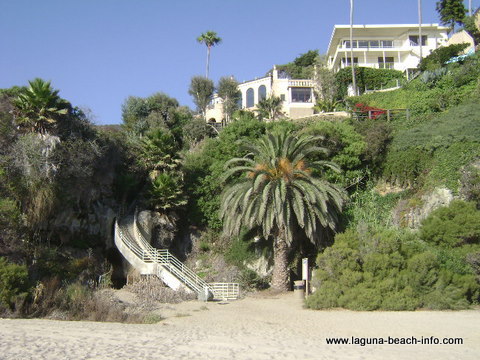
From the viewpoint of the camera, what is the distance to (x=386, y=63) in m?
53.7

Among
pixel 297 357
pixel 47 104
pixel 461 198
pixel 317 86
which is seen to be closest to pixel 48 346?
pixel 297 357

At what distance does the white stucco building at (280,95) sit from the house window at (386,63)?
942cm

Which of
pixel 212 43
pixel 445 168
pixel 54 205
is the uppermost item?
pixel 212 43

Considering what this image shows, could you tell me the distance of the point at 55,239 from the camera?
963 inches

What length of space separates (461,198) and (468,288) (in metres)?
6.12

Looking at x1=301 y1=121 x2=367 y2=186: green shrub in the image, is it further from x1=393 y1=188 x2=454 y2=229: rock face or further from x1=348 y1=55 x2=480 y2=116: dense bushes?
x1=348 y1=55 x2=480 y2=116: dense bushes

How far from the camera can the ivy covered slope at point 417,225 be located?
62.9 feet

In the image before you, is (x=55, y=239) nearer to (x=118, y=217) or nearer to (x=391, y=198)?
(x=118, y=217)

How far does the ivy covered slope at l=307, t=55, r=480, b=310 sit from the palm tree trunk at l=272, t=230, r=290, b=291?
9.46ft

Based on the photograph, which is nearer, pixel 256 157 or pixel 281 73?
pixel 256 157

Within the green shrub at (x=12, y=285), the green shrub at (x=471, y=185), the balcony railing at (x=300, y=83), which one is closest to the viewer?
the green shrub at (x=12, y=285)

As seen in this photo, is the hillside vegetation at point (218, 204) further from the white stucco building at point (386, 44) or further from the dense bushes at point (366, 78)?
the white stucco building at point (386, 44)

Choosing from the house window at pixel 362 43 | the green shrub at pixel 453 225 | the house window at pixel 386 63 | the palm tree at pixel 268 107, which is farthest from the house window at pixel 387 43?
the green shrub at pixel 453 225

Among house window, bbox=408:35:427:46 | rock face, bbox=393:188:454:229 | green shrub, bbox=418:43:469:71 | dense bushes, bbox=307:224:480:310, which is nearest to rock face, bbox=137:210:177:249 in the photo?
dense bushes, bbox=307:224:480:310
